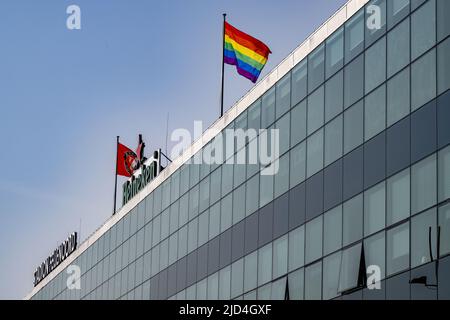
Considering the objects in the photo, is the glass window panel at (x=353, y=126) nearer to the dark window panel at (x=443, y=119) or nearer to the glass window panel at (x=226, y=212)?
the dark window panel at (x=443, y=119)

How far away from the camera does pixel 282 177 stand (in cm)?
5344

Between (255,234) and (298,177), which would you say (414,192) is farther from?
(255,234)

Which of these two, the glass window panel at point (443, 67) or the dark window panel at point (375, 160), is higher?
the glass window panel at point (443, 67)

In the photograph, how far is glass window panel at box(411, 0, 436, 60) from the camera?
1638 inches

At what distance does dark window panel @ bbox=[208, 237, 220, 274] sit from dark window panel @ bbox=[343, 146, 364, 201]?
15201mm

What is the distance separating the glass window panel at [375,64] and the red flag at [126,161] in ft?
111

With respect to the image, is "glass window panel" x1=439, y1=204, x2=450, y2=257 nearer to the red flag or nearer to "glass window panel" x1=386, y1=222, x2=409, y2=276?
"glass window panel" x1=386, y1=222, x2=409, y2=276

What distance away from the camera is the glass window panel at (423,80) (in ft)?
135

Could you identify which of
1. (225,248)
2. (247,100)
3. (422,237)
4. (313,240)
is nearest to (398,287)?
(422,237)

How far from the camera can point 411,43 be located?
42.9 meters

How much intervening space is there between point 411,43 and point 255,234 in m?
15.8

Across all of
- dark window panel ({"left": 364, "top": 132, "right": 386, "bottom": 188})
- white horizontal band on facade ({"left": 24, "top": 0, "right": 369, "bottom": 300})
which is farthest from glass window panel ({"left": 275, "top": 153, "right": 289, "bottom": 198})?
dark window panel ({"left": 364, "top": 132, "right": 386, "bottom": 188})

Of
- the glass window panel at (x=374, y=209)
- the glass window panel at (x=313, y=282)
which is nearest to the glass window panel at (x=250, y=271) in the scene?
the glass window panel at (x=313, y=282)
